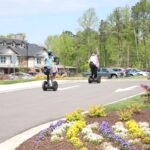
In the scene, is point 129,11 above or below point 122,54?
above

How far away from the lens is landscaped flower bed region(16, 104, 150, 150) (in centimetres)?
855

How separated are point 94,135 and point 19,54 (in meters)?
100

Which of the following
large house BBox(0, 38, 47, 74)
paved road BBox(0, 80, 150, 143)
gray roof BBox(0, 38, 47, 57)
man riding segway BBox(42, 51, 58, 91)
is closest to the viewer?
paved road BBox(0, 80, 150, 143)

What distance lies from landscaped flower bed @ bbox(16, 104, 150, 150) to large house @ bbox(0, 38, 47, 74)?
304 feet

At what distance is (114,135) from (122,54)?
314ft

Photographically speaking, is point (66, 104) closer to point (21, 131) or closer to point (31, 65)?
point (21, 131)

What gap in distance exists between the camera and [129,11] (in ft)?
334

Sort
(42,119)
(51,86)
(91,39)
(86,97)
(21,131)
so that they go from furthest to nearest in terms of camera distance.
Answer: (91,39)
(51,86)
(86,97)
(42,119)
(21,131)

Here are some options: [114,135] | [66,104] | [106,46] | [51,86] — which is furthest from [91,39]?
[114,135]

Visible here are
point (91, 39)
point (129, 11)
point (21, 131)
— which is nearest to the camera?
point (21, 131)

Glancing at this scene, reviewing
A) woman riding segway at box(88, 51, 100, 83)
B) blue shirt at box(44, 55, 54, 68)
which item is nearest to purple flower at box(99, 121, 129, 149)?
blue shirt at box(44, 55, 54, 68)

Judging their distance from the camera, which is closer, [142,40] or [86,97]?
[86,97]

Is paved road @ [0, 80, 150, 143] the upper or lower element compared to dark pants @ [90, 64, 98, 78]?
lower

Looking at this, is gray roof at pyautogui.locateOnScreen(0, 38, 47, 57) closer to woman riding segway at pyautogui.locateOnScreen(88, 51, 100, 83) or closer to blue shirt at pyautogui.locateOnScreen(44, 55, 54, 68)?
woman riding segway at pyautogui.locateOnScreen(88, 51, 100, 83)
